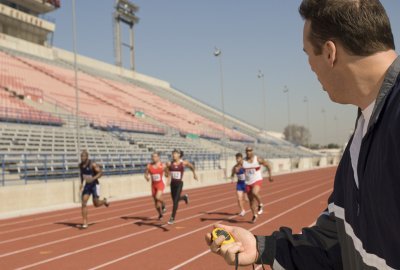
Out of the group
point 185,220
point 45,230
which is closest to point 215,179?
point 185,220

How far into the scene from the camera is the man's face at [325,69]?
119cm

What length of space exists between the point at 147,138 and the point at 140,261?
2365 centimetres

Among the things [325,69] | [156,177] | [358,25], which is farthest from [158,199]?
[358,25]

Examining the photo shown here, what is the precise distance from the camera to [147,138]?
3056cm

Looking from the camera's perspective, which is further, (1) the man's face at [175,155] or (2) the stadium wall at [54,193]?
(2) the stadium wall at [54,193]

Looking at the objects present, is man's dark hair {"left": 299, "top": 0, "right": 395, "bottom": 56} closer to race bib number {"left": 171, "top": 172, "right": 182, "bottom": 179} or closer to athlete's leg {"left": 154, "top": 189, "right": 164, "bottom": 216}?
race bib number {"left": 171, "top": 172, "right": 182, "bottom": 179}

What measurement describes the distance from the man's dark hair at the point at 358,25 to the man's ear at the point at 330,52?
0.01m

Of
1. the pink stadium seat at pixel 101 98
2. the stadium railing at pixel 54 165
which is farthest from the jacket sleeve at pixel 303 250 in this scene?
the pink stadium seat at pixel 101 98

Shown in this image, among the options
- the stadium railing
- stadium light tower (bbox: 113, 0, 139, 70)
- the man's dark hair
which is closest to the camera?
the man's dark hair

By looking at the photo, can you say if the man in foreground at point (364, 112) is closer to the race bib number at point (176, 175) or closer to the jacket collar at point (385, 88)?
the jacket collar at point (385, 88)

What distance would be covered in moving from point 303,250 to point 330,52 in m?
0.69

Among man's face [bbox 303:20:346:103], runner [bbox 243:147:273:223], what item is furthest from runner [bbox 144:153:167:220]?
man's face [bbox 303:20:346:103]

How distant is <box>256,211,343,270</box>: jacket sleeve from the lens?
57.4 inches

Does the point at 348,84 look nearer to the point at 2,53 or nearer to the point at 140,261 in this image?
the point at 140,261
